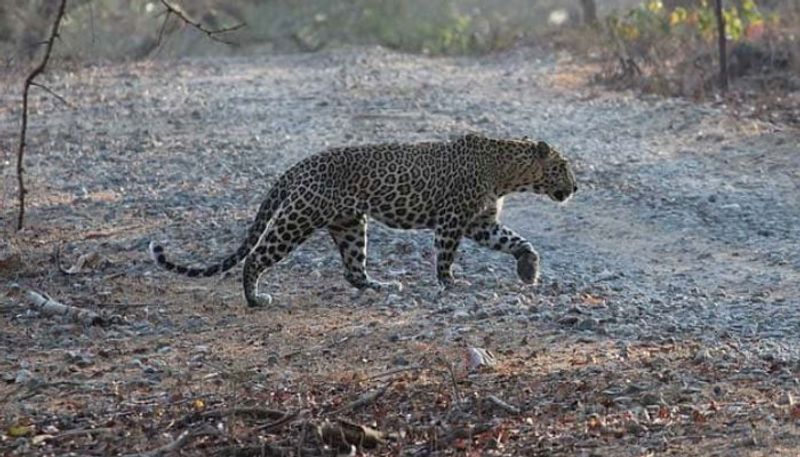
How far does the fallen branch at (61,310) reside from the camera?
33.3ft

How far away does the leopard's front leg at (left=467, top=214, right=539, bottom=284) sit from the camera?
1095 cm

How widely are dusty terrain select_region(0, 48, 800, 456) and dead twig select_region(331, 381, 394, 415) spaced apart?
0.09ft

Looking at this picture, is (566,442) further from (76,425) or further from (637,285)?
(637,285)

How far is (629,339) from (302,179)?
2388mm

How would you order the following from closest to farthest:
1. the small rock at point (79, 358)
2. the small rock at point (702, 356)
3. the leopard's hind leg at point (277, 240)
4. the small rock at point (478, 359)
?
the small rock at point (702, 356) → the small rock at point (478, 359) → the small rock at point (79, 358) → the leopard's hind leg at point (277, 240)

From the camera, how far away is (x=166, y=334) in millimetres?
9992

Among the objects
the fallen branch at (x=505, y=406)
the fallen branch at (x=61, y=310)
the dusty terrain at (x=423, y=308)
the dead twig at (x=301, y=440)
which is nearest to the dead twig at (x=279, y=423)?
the dusty terrain at (x=423, y=308)

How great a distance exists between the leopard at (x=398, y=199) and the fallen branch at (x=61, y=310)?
22.2 inches

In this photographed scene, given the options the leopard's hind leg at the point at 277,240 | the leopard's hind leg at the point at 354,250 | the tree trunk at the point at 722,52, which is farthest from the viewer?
the tree trunk at the point at 722,52

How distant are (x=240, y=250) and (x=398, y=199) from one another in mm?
Answer: 1060

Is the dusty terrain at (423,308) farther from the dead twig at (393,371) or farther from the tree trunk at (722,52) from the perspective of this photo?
the tree trunk at (722,52)

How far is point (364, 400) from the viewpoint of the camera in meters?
8.02

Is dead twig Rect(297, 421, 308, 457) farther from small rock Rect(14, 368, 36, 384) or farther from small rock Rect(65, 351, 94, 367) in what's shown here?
small rock Rect(65, 351, 94, 367)

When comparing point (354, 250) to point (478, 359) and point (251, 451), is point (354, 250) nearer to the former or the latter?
point (478, 359)
